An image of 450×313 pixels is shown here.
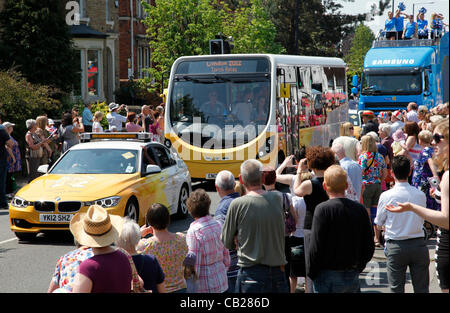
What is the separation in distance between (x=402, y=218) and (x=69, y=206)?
18.1 ft

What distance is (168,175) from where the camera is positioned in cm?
1255

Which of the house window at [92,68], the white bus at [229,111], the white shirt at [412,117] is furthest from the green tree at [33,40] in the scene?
the white shirt at [412,117]

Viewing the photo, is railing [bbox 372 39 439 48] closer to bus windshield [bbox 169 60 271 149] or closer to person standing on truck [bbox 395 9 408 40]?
person standing on truck [bbox 395 9 408 40]

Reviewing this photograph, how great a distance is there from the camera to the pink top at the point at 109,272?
4531 millimetres

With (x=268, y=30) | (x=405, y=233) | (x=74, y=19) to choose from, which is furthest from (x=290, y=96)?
(x=268, y=30)

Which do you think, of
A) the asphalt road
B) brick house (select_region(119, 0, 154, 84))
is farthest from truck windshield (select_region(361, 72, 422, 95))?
brick house (select_region(119, 0, 154, 84))

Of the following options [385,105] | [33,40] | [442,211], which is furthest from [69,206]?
[33,40]

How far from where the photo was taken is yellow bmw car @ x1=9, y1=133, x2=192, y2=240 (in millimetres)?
10500

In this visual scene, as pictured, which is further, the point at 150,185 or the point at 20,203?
the point at 150,185

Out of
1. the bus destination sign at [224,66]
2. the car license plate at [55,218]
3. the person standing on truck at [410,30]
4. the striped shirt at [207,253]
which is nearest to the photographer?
the striped shirt at [207,253]

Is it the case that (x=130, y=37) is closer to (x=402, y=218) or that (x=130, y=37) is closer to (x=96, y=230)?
(x=402, y=218)

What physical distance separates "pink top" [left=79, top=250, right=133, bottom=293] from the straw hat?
102mm

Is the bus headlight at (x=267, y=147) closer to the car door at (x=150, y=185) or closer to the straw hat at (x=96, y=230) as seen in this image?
the car door at (x=150, y=185)

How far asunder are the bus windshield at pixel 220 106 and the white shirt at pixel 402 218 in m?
10.1
